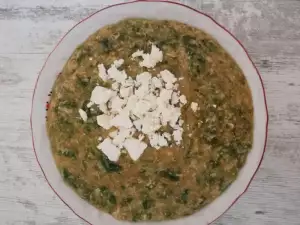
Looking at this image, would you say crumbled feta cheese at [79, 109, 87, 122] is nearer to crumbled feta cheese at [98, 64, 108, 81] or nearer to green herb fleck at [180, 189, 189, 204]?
crumbled feta cheese at [98, 64, 108, 81]

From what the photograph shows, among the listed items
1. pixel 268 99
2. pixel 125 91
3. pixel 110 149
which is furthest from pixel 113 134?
pixel 268 99

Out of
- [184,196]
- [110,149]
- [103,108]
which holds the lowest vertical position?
[184,196]

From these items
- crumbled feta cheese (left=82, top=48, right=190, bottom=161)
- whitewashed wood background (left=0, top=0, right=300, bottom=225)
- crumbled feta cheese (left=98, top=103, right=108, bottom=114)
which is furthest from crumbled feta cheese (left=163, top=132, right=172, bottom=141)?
whitewashed wood background (left=0, top=0, right=300, bottom=225)

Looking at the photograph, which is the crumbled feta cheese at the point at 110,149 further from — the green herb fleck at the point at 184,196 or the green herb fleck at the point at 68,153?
the green herb fleck at the point at 184,196

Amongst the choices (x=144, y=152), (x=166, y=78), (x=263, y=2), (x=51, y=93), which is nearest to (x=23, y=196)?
(x=51, y=93)

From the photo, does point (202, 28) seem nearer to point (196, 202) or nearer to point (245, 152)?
point (245, 152)

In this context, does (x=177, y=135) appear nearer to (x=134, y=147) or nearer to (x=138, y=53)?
(x=134, y=147)

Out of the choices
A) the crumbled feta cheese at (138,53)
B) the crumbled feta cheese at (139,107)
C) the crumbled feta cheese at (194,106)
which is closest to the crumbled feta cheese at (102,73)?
the crumbled feta cheese at (139,107)
